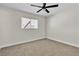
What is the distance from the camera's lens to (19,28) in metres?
1.50

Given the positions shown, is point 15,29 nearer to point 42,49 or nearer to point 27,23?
point 27,23

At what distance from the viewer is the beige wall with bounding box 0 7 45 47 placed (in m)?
1.49

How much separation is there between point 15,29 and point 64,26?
0.86m

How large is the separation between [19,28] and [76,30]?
3.16 feet

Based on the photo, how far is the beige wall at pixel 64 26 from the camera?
1.49 metres

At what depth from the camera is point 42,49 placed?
5.14ft

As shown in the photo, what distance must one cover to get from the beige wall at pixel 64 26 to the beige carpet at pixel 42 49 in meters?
0.11

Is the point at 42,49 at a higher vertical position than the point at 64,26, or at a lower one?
lower

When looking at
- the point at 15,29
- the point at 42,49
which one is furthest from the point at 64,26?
the point at 15,29

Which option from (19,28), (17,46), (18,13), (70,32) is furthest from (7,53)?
(70,32)

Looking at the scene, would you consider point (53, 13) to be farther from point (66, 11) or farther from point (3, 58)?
point (3, 58)

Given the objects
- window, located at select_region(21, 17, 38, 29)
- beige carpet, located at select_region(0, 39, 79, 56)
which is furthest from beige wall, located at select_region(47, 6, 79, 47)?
window, located at select_region(21, 17, 38, 29)

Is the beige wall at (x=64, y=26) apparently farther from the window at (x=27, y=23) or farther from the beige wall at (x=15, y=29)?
the window at (x=27, y=23)

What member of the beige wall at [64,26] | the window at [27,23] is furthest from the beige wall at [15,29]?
the beige wall at [64,26]
